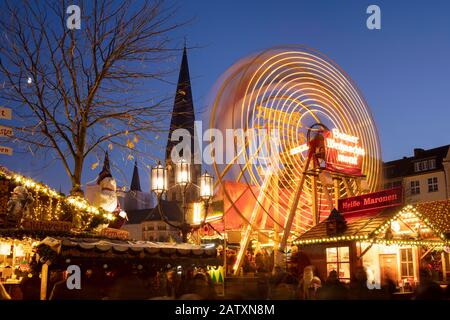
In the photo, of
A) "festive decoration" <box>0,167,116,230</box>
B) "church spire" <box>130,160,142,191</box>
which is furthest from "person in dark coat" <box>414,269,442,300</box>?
"church spire" <box>130,160,142,191</box>

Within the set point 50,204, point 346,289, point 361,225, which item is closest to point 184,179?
point 50,204

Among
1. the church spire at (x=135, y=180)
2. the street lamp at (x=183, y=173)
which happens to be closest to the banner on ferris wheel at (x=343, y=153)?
the street lamp at (x=183, y=173)

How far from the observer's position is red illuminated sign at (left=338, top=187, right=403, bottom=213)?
17281 mm

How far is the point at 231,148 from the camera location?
2314 centimetres

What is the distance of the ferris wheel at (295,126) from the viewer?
23.1 meters

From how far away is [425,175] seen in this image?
2084 inches

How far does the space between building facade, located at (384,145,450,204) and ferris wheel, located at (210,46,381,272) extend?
24.5 meters

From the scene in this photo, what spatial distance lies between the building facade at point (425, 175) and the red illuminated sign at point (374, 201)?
106 ft

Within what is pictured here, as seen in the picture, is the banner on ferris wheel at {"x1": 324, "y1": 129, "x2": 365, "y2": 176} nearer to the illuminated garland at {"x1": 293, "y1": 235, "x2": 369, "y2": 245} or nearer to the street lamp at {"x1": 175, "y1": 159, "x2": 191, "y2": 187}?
the illuminated garland at {"x1": 293, "y1": 235, "x2": 369, "y2": 245}

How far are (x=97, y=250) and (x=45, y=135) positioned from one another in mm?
6194

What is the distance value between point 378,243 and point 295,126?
10.2m

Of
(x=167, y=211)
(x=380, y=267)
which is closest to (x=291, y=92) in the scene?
(x=380, y=267)

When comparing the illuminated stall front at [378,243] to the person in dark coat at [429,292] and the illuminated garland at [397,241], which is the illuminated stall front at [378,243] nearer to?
the illuminated garland at [397,241]
